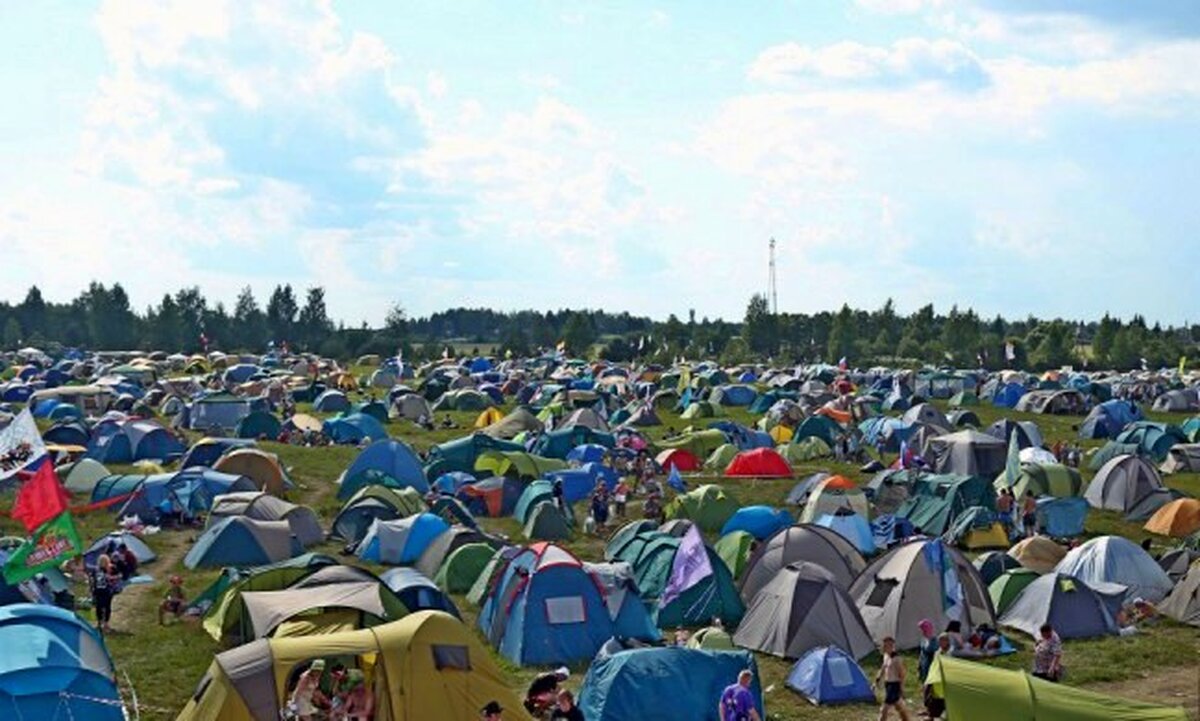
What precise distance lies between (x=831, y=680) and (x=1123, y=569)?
7619mm

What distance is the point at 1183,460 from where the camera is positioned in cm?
3866

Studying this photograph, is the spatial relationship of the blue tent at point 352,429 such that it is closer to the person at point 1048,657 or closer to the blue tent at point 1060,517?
the blue tent at point 1060,517

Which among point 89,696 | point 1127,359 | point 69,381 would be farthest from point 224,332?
point 89,696

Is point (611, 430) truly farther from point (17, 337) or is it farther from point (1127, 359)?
point (17, 337)

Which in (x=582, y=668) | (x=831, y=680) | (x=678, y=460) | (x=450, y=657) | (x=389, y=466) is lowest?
(x=582, y=668)

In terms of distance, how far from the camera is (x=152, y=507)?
94.0 ft

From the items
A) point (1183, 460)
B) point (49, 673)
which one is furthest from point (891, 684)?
point (1183, 460)

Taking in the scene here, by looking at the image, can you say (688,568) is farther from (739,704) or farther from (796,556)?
(739,704)

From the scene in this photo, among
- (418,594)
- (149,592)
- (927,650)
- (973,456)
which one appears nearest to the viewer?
(927,650)

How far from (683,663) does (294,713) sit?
4300mm

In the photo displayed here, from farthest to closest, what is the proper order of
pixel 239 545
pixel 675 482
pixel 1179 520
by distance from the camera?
1. pixel 675 482
2. pixel 1179 520
3. pixel 239 545

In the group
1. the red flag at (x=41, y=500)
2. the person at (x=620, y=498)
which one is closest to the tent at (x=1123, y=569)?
the person at (x=620, y=498)

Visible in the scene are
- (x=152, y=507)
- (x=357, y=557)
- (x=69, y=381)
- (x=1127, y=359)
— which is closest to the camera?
(x=357, y=557)

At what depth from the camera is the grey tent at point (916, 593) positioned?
18.7 m
